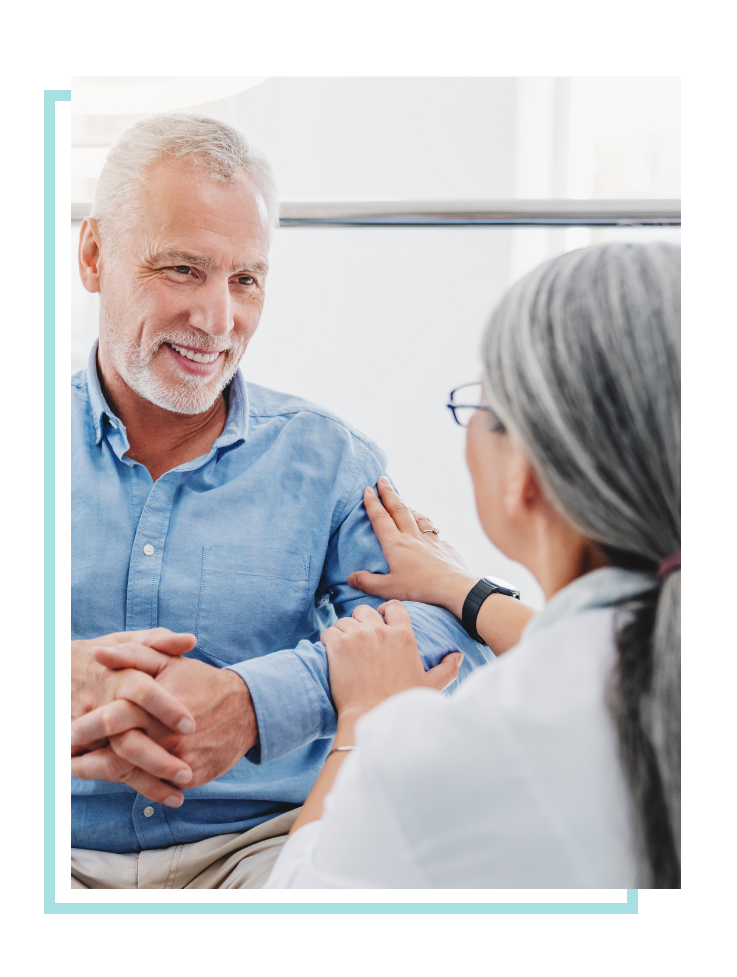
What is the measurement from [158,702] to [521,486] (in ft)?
1.92

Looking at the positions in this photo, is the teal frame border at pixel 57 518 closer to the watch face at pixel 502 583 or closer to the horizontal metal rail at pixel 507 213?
the horizontal metal rail at pixel 507 213

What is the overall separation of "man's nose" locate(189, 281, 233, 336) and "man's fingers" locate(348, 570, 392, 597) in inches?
17.7

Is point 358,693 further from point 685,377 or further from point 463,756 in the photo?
point 685,377

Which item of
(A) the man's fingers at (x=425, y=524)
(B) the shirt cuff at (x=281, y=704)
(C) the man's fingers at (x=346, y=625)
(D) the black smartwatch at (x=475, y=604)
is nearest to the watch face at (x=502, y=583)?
(D) the black smartwatch at (x=475, y=604)

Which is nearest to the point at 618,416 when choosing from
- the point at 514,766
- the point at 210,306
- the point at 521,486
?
the point at 521,486

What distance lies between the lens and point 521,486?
1003mm

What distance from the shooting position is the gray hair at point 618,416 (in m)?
0.94

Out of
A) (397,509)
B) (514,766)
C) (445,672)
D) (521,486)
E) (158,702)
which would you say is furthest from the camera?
(397,509)

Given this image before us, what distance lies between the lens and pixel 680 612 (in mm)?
1015

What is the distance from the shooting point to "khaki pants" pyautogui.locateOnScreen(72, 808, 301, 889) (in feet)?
4.18

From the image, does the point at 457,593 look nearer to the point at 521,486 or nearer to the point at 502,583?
the point at 502,583

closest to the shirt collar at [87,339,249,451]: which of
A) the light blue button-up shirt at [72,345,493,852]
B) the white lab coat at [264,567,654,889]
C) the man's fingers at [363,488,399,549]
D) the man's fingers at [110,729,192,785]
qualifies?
the light blue button-up shirt at [72,345,493,852]

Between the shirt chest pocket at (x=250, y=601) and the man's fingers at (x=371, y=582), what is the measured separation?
Result: 0.26 feet

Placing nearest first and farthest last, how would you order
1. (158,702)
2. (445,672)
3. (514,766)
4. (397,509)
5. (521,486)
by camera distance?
(514,766)
(521,486)
(158,702)
(445,672)
(397,509)
